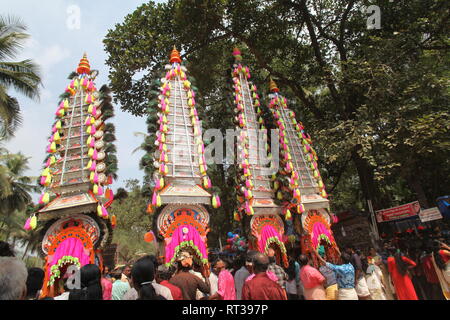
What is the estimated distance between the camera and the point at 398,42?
34.2 feet

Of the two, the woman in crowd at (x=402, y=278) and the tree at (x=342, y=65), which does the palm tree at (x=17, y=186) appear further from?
the woman in crowd at (x=402, y=278)

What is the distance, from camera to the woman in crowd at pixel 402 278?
602cm

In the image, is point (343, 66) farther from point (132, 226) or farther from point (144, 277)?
point (132, 226)

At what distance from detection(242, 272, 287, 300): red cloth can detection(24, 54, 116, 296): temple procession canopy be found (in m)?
4.72

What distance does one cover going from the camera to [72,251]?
6.76 meters

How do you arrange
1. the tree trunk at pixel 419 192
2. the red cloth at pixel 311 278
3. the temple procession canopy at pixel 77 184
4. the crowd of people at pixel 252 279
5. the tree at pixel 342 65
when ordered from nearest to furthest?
the crowd of people at pixel 252 279, the red cloth at pixel 311 278, the temple procession canopy at pixel 77 184, the tree at pixel 342 65, the tree trunk at pixel 419 192

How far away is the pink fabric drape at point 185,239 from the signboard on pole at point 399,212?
7787 millimetres

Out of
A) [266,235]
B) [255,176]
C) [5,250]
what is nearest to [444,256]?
[266,235]

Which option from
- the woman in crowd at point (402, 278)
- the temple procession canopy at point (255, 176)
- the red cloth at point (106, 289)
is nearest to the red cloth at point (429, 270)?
the woman in crowd at point (402, 278)

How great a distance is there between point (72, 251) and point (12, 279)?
4.76 meters

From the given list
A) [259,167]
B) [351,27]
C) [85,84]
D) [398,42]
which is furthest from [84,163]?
[351,27]

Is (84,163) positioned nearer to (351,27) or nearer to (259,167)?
(259,167)

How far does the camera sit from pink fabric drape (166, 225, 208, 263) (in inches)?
282
